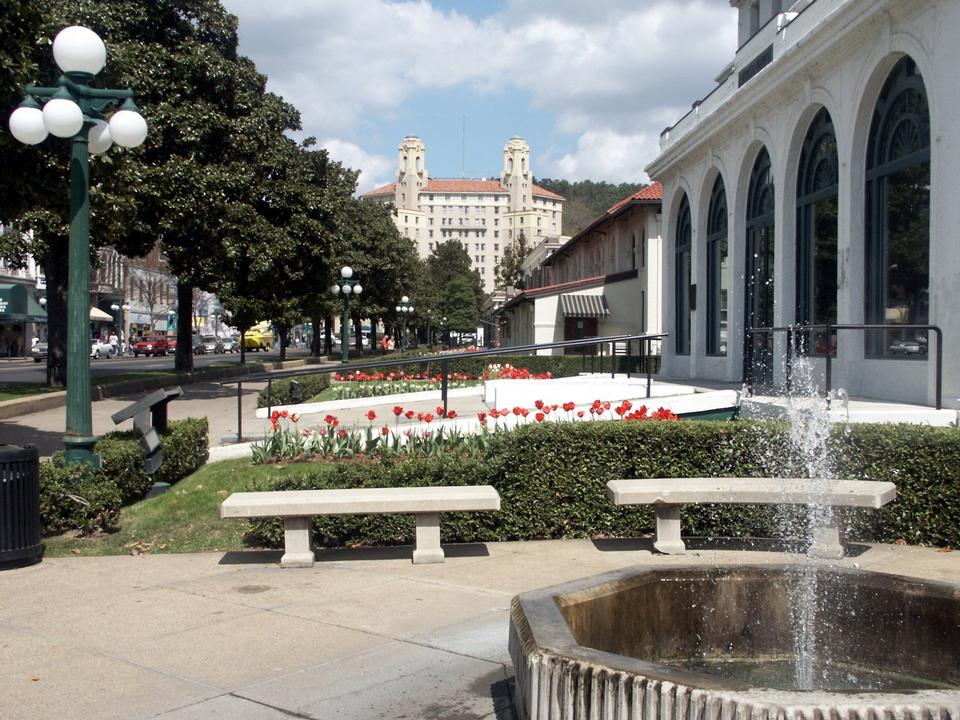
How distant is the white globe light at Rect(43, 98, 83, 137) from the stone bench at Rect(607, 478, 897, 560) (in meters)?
6.17

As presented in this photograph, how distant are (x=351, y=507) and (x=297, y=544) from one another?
61 centimetres

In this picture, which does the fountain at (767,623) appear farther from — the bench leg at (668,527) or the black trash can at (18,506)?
the black trash can at (18,506)

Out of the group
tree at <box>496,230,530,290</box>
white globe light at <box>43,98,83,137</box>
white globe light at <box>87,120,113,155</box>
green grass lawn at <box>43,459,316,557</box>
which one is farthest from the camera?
tree at <box>496,230,530,290</box>

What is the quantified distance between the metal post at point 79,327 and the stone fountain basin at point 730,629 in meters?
6.19

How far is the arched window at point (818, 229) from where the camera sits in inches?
597

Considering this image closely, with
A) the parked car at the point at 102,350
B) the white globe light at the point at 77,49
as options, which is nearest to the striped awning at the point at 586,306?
the white globe light at the point at 77,49

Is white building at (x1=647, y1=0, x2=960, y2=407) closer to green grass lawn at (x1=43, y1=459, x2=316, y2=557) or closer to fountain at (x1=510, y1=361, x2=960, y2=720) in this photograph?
fountain at (x1=510, y1=361, x2=960, y2=720)

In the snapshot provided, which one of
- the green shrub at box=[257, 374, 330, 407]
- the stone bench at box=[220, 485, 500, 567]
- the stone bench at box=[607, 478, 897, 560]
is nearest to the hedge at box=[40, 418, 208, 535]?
the stone bench at box=[220, 485, 500, 567]

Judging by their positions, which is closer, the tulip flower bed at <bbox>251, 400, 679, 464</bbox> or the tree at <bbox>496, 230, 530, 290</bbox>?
the tulip flower bed at <bbox>251, 400, 679, 464</bbox>

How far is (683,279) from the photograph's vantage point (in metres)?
24.0

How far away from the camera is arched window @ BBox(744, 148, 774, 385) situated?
17500 mm

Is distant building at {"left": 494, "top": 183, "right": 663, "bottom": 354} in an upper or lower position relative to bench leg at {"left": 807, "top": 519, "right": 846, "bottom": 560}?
upper

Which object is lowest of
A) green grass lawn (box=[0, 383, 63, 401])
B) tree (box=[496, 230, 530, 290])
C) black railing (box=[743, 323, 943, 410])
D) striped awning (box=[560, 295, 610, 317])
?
green grass lawn (box=[0, 383, 63, 401])

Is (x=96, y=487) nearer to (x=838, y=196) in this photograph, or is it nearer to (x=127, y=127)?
(x=127, y=127)
